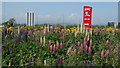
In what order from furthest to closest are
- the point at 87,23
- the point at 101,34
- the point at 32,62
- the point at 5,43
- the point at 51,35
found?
the point at 87,23
the point at 101,34
the point at 51,35
the point at 5,43
the point at 32,62

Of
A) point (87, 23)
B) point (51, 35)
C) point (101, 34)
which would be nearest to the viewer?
point (51, 35)

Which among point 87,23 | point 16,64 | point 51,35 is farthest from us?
point 87,23

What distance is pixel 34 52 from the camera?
4.96 meters

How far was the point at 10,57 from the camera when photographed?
16.0 feet

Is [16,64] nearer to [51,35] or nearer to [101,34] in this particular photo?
[51,35]

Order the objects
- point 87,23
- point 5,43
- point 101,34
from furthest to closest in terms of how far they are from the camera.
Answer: point 87,23 < point 101,34 < point 5,43

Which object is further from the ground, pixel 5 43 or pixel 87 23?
pixel 87 23

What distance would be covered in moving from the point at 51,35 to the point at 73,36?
611mm

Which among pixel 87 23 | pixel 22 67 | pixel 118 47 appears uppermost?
pixel 87 23

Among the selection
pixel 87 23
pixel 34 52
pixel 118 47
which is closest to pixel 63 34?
pixel 34 52

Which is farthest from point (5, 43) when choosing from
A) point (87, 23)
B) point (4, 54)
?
point (87, 23)

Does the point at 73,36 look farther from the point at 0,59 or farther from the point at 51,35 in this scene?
the point at 0,59

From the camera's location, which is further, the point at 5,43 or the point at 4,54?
the point at 5,43

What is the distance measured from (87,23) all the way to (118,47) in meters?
4.41
